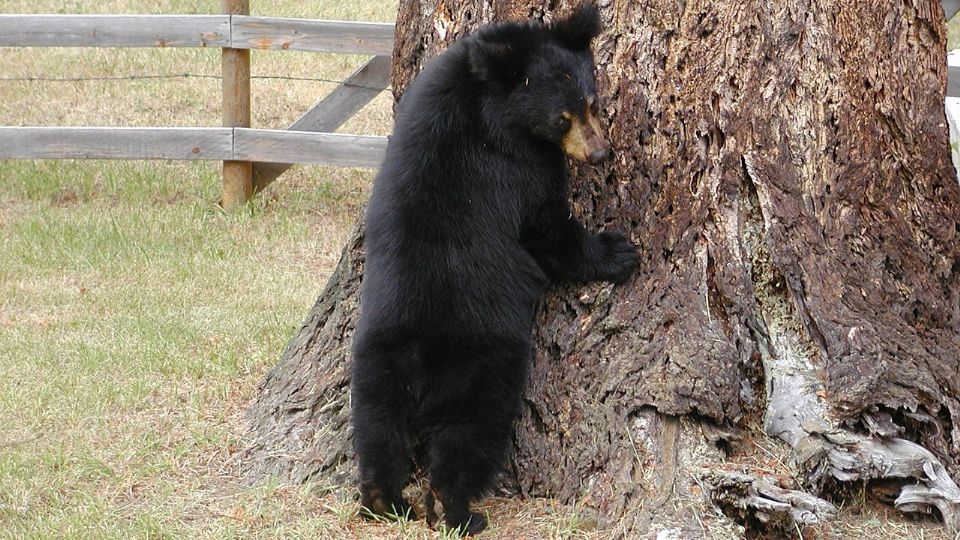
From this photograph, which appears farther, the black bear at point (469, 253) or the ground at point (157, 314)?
the ground at point (157, 314)

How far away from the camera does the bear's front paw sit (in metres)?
4.02

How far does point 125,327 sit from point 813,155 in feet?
13.3

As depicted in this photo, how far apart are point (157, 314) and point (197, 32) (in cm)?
321

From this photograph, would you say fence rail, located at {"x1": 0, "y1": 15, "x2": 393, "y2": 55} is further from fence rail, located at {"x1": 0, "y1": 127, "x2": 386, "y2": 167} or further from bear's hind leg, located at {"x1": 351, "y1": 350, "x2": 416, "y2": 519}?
bear's hind leg, located at {"x1": 351, "y1": 350, "x2": 416, "y2": 519}

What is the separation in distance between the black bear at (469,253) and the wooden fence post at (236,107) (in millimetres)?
5428

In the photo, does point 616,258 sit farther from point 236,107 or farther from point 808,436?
point 236,107

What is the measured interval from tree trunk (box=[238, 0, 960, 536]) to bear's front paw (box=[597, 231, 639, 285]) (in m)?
0.05

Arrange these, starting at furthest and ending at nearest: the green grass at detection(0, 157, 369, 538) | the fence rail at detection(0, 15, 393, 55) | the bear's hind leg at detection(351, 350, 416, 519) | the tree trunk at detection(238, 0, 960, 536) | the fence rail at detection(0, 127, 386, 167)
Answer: the fence rail at detection(0, 127, 386, 167) → the fence rail at detection(0, 15, 393, 55) → the green grass at detection(0, 157, 369, 538) → the bear's hind leg at detection(351, 350, 416, 519) → the tree trunk at detection(238, 0, 960, 536)

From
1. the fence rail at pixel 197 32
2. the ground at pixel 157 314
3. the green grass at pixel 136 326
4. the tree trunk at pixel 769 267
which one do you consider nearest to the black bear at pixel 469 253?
the tree trunk at pixel 769 267

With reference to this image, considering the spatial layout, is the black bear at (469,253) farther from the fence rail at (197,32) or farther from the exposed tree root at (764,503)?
the fence rail at (197,32)

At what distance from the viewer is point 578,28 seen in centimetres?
397

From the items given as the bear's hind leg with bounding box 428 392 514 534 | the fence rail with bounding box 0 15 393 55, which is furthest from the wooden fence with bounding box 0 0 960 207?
the bear's hind leg with bounding box 428 392 514 534

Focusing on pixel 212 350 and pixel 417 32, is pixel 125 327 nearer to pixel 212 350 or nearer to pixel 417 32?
pixel 212 350

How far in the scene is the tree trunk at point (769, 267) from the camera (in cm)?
382
